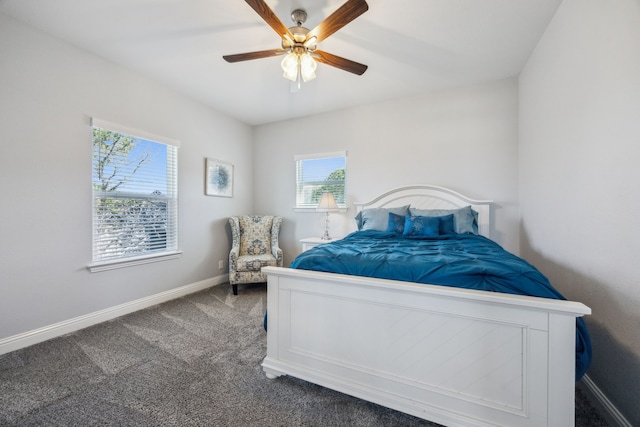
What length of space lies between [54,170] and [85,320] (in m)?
1.38

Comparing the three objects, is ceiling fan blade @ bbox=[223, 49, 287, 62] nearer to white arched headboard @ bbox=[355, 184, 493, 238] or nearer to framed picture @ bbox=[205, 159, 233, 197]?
framed picture @ bbox=[205, 159, 233, 197]

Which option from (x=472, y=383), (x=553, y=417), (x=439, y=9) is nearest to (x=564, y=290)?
(x=553, y=417)

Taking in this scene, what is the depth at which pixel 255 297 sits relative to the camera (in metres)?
3.19

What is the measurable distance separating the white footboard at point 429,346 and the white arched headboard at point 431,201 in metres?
2.08

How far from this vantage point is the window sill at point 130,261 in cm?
244

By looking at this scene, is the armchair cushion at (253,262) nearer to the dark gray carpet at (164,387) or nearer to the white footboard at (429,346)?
the dark gray carpet at (164,387)

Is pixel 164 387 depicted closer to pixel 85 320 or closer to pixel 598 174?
pixel 85 320

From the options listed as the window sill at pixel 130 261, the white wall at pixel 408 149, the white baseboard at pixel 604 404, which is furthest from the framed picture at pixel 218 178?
the white baseboard at pixel 604 404

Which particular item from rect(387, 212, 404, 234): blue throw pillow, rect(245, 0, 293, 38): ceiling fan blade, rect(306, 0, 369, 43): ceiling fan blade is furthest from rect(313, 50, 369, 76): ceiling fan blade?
rect(387, 212, 404, 234): blue throw pillow

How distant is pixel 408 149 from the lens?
340 centimetres

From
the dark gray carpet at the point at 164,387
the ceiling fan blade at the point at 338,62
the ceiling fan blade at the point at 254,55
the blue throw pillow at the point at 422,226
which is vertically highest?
the ceiling fan blade at the point at 254,55

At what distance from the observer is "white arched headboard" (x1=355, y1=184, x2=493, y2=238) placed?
2926 mm

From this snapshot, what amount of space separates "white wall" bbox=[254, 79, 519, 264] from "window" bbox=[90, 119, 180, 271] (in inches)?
60.8

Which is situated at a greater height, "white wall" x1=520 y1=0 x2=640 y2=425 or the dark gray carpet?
"white wall" x1=520 y1=0 x2=640 y2=425
